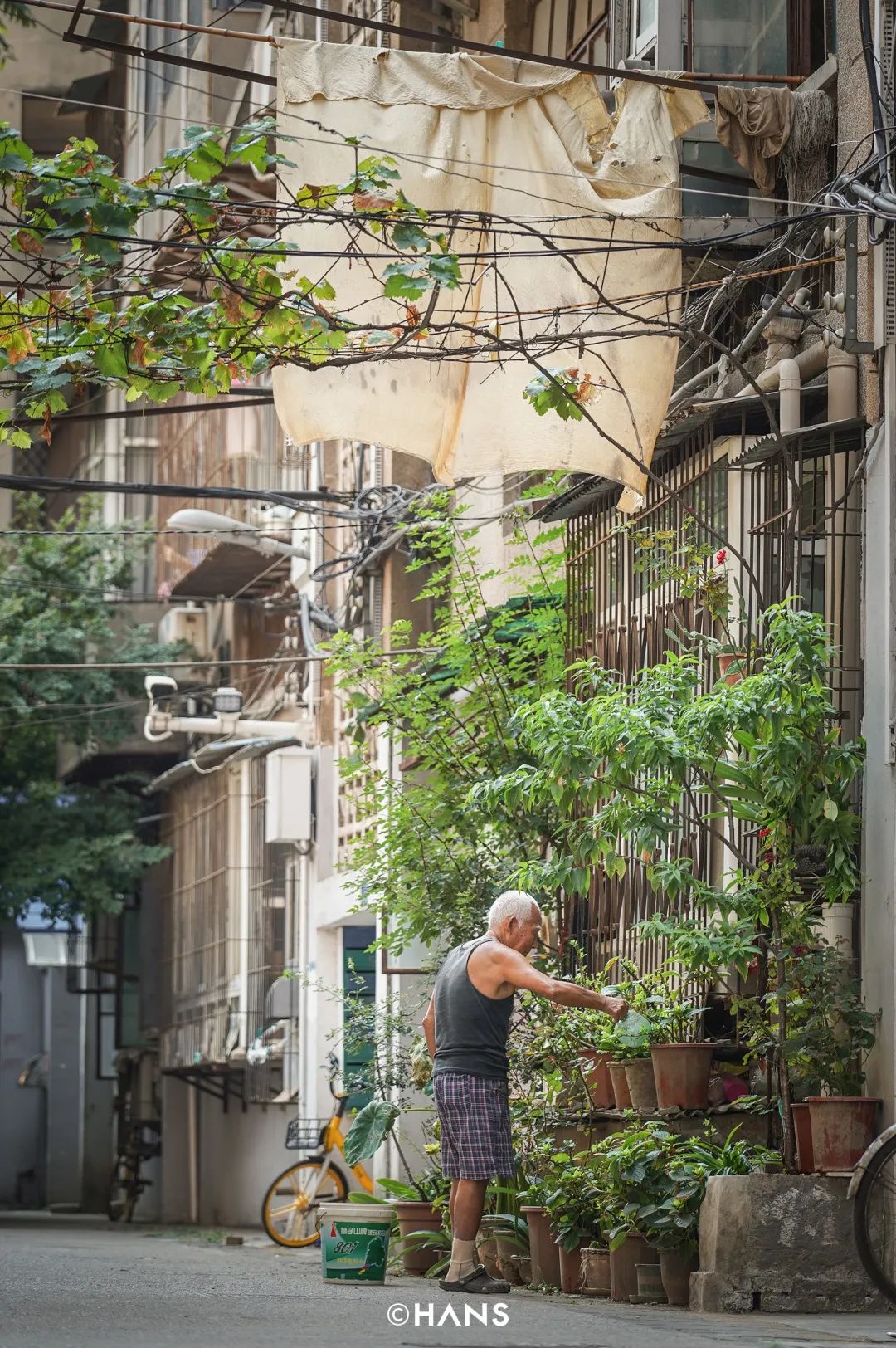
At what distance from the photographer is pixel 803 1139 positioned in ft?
31.2

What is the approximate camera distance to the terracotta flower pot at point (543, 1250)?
11.3m

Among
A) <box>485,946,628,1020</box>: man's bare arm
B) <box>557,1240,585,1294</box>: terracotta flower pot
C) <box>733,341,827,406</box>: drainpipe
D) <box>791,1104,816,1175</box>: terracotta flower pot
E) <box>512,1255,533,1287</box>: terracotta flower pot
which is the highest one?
<box>733,341,827,406</box>: drainpipe

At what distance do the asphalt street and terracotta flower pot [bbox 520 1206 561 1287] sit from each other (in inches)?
13.8

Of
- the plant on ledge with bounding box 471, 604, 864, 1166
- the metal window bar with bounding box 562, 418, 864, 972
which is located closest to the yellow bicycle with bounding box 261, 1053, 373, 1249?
the metal window bar with bounding box 562, 418, 864, 972

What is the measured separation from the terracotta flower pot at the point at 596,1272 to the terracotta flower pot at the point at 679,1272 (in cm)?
64

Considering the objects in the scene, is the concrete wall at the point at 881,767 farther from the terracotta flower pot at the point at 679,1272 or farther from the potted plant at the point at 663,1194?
the terracotta flower pot at the point at 679,1272

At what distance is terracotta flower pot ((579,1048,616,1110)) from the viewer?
38.1 ft

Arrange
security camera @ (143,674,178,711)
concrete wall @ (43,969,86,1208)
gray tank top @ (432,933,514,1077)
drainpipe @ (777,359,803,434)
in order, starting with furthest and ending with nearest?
concrete wall @ (43,969,86,1208), security camera @ (143,674,178,711), drainpipe @ (777,359,803,434), gray tank top @ (432,933,514,1077)

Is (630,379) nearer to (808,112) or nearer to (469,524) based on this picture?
(808,112)

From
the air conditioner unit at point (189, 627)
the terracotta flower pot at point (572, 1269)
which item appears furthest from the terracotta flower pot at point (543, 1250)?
Result: the air conditioner unit at point (189, 627)

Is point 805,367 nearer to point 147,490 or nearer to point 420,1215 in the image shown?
point 147,490

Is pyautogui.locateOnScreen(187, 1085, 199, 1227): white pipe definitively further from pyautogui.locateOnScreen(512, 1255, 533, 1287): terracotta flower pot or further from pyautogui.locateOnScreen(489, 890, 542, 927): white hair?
pyautogui.locateOnScreen(489, 890, 542, 927): white hair

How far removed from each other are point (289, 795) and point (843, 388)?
12174mm

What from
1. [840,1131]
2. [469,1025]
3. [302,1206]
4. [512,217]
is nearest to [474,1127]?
[469,1025]
